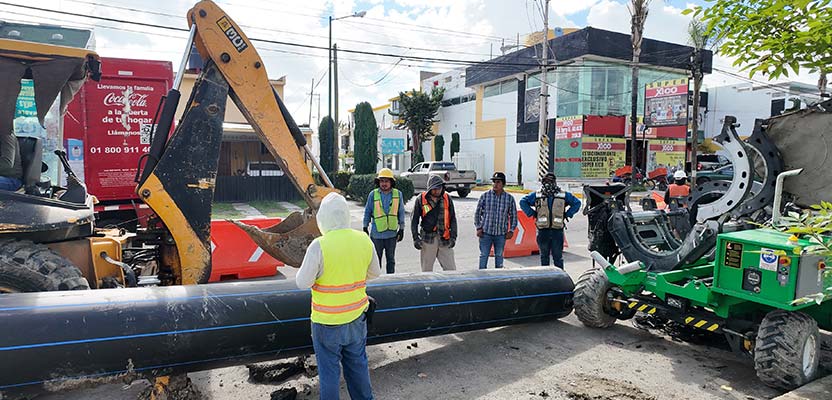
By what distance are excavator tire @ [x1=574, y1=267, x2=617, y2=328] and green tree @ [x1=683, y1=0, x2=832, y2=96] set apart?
2622 mm

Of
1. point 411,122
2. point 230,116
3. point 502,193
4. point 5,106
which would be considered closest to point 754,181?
point 502,193

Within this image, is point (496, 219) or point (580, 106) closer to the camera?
point (496, 219)

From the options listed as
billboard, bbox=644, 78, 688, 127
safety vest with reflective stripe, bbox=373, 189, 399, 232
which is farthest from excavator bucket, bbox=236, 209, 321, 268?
billboard, bbox=644, 78, 688, 127

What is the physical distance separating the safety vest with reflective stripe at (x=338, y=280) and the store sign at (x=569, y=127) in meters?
31.8

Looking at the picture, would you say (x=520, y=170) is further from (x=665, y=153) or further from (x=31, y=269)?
(x=31, y=269)

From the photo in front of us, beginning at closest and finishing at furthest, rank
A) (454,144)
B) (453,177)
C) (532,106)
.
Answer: (453,177)
(532,106)
(454,144)

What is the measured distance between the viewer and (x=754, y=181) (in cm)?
527

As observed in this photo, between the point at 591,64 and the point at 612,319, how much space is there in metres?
31.3

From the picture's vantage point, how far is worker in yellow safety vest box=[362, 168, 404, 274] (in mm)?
7168

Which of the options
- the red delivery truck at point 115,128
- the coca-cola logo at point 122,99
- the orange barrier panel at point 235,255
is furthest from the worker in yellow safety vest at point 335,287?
the coca-cola logo at point 122,99

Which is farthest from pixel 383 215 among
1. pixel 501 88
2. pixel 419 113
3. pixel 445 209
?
pixel 419 113

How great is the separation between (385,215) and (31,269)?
401 centimetres

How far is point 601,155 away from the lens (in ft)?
112

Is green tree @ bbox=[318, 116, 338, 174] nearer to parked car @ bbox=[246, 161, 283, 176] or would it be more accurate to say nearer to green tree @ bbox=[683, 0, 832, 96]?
parked car @ bbox=[246, 161, 283, 176]
